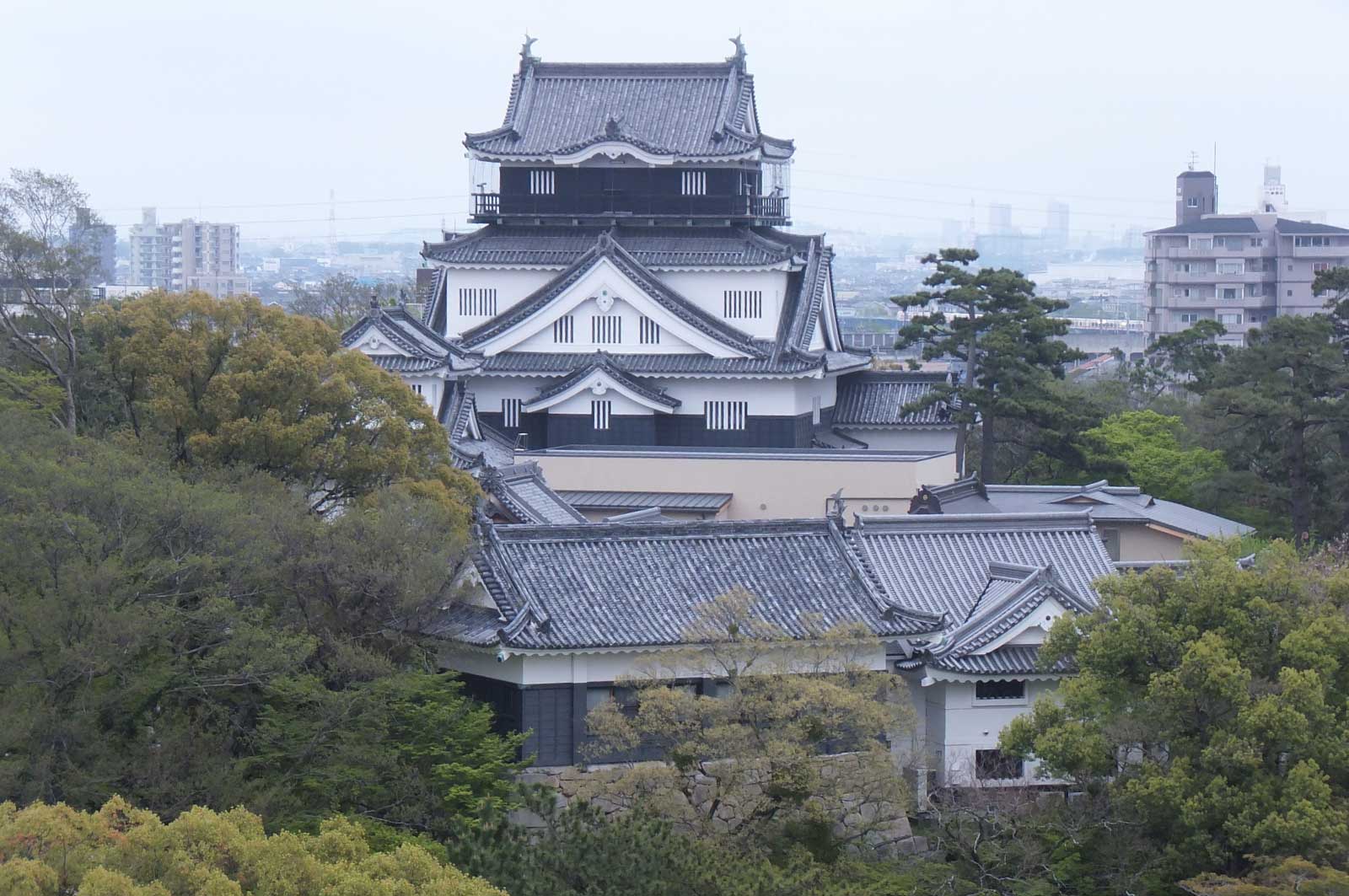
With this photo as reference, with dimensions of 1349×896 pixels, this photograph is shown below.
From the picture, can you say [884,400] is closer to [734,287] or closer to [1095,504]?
[734,287]

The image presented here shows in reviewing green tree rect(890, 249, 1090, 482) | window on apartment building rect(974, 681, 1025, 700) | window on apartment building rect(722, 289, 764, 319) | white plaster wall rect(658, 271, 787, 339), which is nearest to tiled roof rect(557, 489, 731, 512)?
white plaster wall rect(658, 271, 787, 339)

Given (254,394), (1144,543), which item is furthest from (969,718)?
(1144,543)

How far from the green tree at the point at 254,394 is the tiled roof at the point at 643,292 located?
16.2 metres

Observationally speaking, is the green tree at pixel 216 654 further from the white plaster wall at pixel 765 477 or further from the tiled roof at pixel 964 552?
the white plaster wall at pixel 765 477

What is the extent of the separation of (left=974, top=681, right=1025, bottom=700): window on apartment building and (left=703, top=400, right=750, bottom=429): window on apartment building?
18458 mm

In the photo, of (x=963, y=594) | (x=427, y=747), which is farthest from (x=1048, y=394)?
(x=427, y=747)

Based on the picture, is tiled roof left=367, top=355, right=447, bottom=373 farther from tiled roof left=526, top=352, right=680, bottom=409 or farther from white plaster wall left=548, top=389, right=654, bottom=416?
white plaster wall left=548, top=389, right=654, bottom=416

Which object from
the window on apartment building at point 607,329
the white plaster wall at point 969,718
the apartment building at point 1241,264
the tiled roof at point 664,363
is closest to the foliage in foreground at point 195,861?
the white plaster wall at point 969,718

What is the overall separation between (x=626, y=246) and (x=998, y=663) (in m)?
21.7

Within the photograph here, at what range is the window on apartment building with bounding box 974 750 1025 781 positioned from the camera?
22734 mm

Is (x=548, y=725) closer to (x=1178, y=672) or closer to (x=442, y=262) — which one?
(x=1178, y=672)

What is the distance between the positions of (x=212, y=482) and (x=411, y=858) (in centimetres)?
812

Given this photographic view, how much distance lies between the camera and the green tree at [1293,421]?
36500mm

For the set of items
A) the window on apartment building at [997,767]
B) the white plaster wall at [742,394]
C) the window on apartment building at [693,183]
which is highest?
the window on apartment building at [693,183]
